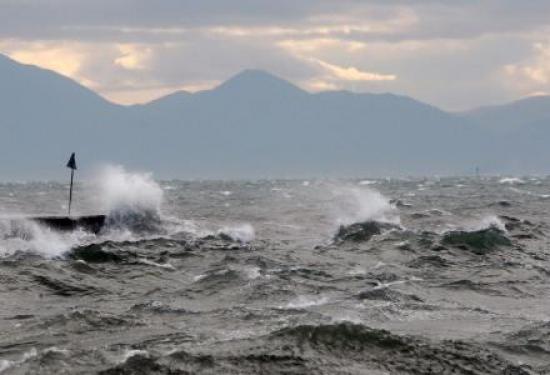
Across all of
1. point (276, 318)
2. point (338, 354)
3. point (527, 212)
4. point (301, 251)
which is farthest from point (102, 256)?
point (527, 212)

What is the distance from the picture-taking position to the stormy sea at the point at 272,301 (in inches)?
522

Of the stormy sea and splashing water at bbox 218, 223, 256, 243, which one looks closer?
the stormy sea

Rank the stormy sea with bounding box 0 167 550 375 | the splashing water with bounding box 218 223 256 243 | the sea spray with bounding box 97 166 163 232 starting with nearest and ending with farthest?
the stormy sea with bounding box 0 167 550 375
the splashing water with bounding box 218 223 256 243
the sea spray with bounding box 97 166 163 232

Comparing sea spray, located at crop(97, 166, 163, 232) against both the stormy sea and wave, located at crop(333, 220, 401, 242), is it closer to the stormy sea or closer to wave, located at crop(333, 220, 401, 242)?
the stormy sea

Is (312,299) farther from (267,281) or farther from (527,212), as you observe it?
(527,212)

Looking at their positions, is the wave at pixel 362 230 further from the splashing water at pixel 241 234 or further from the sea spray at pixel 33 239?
the sea spray at pixel 33 239

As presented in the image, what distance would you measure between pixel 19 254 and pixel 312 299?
38.3 feet

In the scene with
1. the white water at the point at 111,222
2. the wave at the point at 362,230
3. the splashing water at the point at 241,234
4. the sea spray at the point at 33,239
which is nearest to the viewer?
the sea spray at the point at 33,239

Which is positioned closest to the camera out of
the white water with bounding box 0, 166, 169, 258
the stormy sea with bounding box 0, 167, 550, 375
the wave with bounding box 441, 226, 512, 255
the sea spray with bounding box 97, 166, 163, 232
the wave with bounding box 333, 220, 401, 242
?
the stormy sea with bounding box 0, 167, 550, 375

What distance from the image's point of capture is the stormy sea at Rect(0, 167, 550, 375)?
522 inches

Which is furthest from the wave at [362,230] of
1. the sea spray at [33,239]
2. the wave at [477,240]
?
the sea spray at [33,239]

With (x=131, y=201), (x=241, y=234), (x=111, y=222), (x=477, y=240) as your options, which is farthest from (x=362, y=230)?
(x=131, y=201)

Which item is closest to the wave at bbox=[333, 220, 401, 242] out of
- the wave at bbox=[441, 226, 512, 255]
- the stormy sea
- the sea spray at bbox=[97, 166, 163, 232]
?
the stormy sea

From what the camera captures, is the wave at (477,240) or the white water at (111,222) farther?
the wave at (477,240)
